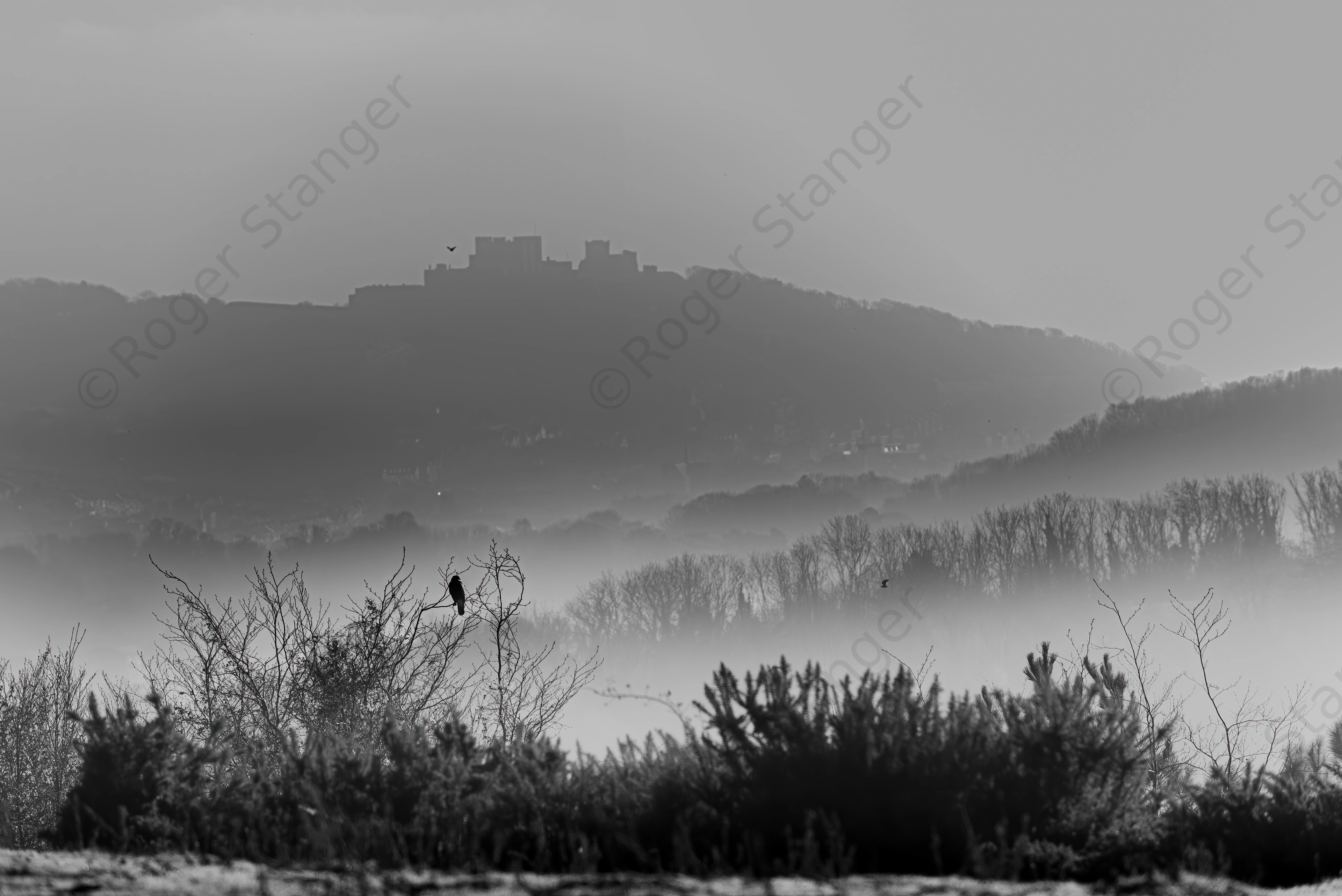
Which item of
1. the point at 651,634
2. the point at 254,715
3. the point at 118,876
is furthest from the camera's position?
the point at 651,634

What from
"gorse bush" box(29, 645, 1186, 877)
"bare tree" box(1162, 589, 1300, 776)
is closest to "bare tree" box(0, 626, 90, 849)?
"gorse bush" box(29, 645, 1186, 877)

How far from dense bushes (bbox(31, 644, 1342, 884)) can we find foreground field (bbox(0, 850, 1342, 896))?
1.02 feet

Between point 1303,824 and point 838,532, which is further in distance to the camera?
point 838,532

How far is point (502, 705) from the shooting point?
59.8ft

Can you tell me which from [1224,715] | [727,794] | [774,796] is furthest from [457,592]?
[1224,715]

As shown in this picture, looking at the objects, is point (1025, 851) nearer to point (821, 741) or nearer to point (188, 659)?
point (821, 741)

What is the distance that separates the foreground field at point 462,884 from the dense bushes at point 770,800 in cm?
31

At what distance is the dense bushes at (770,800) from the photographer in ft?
26.6

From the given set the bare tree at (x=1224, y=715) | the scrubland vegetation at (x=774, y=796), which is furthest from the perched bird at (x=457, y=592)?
the bare tree at (x=1224, y=715)

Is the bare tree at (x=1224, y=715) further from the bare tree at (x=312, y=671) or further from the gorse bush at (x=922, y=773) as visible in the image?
the bare tree at (x=312, y=671)

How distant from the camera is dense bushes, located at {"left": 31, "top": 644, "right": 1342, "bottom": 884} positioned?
8.10 meters

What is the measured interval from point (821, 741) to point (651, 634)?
106m

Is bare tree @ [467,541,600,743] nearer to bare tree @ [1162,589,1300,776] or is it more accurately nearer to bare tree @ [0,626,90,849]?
bare tree @ [0,626,90,849]

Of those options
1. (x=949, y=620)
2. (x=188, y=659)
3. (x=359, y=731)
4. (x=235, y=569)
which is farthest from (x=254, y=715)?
(x=235, y=569)
